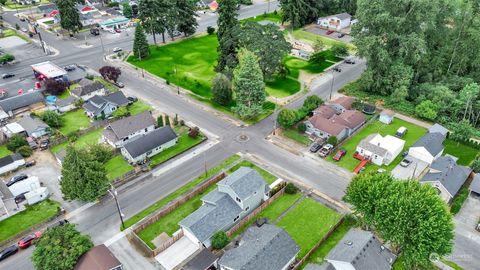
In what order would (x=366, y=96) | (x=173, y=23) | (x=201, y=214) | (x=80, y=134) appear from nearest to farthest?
1. (x=201, y=214)
2. (x=80, y=134)
3. (x=366, y=96)
4. (x=173, y=23)

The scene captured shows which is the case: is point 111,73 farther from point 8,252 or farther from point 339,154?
point 339,154

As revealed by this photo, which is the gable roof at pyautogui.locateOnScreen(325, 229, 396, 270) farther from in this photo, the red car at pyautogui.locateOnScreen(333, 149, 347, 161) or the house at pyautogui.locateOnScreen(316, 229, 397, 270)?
the red car at pyautogui.locateOnScreen(333, 149, 347, 161)

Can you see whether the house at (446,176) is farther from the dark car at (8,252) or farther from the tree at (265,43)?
the dark car at (8,252)

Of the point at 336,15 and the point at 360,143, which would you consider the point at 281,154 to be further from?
the point at 336,15

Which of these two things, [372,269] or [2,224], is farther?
[2,224]

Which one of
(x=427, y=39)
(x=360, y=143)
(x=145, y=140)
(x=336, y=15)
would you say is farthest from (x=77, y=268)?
(x=336, y=15)

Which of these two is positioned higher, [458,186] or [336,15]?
[336,15]
